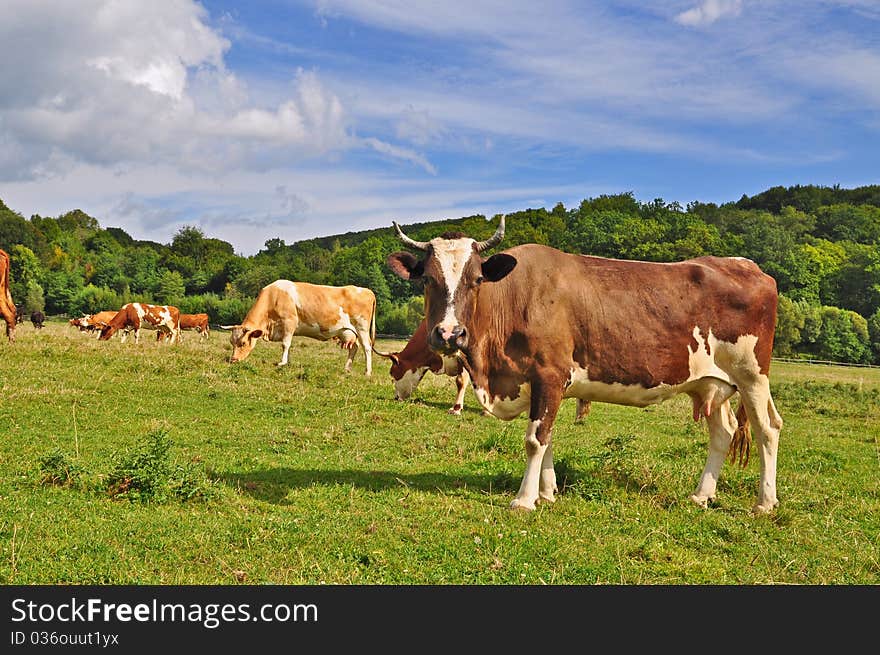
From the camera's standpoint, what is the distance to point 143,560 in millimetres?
6082

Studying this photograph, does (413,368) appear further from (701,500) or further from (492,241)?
(492,241)

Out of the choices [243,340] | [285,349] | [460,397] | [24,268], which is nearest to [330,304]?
[285,349]

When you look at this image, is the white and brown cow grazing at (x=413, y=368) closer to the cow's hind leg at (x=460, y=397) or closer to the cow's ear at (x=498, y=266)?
the cow's hind leg at (x=460, y=397)

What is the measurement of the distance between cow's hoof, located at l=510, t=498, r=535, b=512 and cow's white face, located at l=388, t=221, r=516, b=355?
1.88 m

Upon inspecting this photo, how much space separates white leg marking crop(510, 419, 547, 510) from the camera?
8172 millimetres

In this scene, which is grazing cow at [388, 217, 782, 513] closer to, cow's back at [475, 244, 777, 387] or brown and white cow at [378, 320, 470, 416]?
cow's back at [475, 244, 777, 387]

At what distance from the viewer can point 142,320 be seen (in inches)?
1321

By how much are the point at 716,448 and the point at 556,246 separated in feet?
293

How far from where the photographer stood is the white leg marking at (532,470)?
8172 mm

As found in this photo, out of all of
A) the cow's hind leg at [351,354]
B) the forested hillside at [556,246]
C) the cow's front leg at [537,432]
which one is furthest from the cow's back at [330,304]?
the forested hillside at [556,246]

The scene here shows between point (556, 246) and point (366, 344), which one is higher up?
point (556, 246)

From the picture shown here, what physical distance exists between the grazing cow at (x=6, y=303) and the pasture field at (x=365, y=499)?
19.4 ft

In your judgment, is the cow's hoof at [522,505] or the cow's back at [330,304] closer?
the cow's hoof at [522,505]

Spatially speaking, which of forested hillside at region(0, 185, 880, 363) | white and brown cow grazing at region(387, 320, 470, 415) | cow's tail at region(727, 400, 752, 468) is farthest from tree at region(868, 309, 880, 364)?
cow's tail at region(727, 400, 752, 468)
